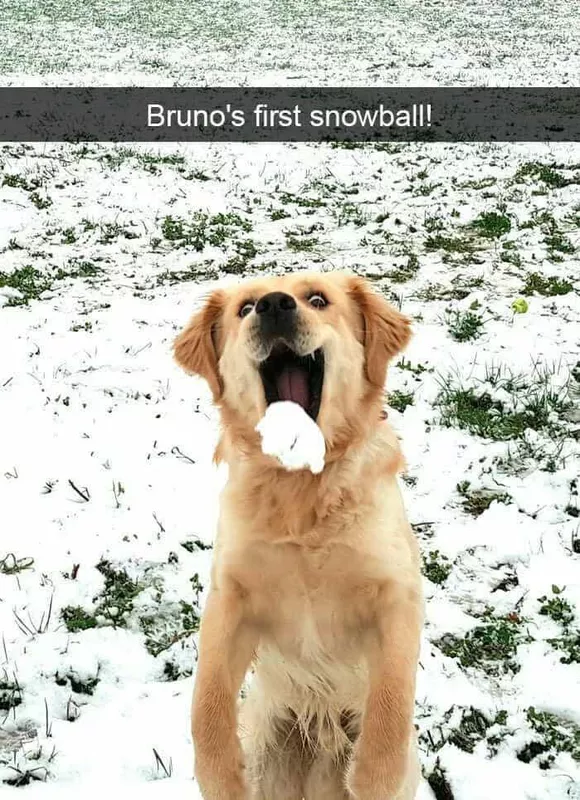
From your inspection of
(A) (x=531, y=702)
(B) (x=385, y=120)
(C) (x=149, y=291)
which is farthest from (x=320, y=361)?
(B) (x=385, y=120)

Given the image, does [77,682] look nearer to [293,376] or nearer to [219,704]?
[219,704]

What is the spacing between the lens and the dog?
2695 mm

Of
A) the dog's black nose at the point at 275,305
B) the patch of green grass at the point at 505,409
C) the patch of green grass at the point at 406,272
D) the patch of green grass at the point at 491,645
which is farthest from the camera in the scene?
the patch of green grass at the point at 406,272

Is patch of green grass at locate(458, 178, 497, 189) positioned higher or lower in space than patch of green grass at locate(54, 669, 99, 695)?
higher

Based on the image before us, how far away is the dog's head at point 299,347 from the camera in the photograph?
3.01m

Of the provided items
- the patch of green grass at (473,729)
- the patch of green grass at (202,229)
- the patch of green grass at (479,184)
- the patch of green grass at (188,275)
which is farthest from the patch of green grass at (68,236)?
the patch of green grass at (473,729)

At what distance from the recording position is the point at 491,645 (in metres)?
3.73

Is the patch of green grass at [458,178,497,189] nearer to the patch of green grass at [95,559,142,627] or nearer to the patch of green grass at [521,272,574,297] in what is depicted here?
the patch of green grass at [521,272,574,297]

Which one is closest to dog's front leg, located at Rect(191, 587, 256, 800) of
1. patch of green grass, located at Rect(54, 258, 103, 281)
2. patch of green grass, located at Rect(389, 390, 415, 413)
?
Answer: patch of green grass, located at Rect(389, 390, 415, 413)

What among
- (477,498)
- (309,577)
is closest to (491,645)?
(477,498)

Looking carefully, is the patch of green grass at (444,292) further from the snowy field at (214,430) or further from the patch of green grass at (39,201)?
the patch of green grass at (39,201)

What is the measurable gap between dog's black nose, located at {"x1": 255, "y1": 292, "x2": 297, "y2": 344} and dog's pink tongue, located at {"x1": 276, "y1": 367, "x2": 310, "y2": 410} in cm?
23

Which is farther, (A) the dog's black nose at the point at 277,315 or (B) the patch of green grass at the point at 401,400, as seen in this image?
(B) the patch of green grass at the point at 401,400

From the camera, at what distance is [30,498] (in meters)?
4.83
